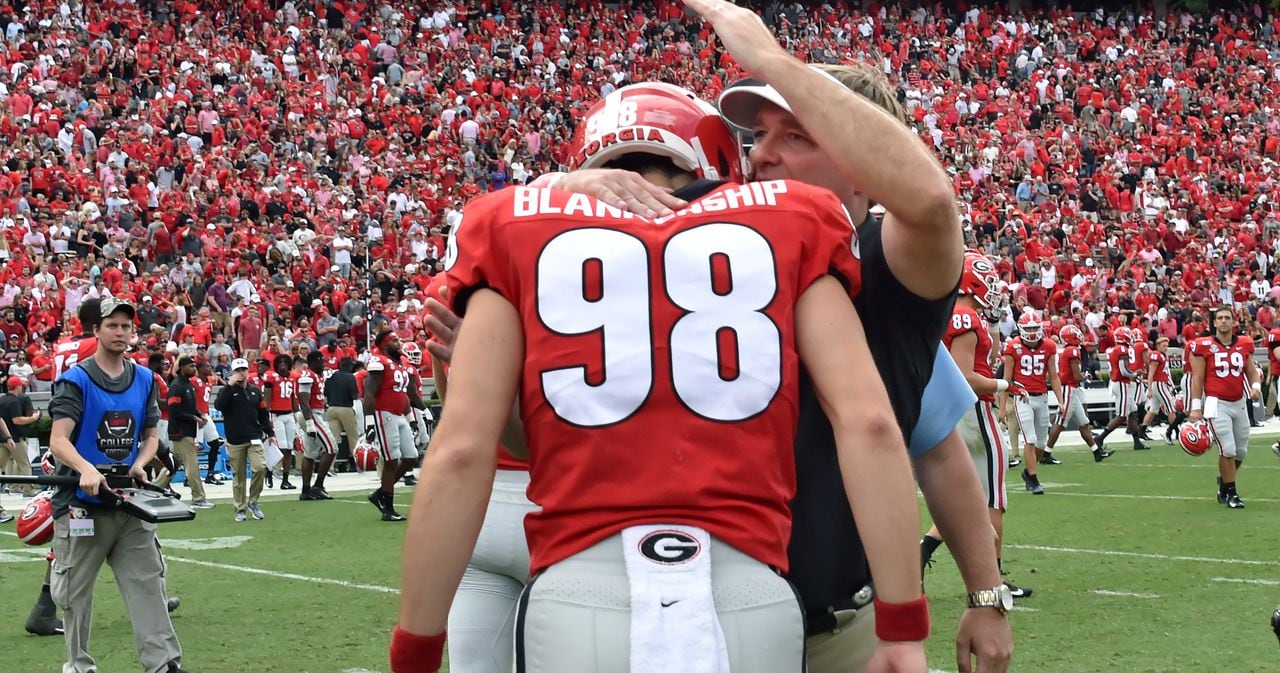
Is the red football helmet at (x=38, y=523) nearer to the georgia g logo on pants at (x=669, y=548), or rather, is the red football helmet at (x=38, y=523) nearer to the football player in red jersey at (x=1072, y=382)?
the georgia g logo on pants at (x=669, y=548)

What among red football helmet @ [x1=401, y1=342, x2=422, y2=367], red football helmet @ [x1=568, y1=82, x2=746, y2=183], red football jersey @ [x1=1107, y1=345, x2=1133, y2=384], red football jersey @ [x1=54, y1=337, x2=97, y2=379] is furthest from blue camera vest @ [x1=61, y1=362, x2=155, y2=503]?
red football jersey @ [x1=1107, y1=345, x2=1133, y2=384]

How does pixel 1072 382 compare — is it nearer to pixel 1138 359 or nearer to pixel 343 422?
pixel 1138 359

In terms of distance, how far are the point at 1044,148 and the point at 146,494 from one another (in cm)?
3057

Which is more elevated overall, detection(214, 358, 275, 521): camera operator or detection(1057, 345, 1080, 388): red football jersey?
detection(1057, 345, 1080, 388): red football jersey

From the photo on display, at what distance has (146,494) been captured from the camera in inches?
284

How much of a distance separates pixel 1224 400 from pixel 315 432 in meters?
9.79

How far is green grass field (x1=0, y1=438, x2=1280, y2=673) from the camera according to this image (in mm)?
7434

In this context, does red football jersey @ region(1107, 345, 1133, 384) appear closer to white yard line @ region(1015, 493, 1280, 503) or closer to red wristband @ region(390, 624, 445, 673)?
white yard line @ region(1015, 493, 1280, 503)

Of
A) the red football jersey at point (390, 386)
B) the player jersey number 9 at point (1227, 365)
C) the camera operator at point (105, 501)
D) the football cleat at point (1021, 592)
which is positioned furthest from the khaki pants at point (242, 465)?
the player jersey number 9 at point (1227, 365)

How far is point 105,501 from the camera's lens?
7164mm

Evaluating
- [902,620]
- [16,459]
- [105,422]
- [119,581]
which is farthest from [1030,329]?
[902,620]

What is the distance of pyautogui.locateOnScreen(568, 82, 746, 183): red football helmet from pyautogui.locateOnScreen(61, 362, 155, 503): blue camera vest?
211 inches

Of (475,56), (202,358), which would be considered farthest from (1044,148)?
(202,358)

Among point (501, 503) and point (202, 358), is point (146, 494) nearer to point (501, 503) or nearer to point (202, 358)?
point (501, 503)
